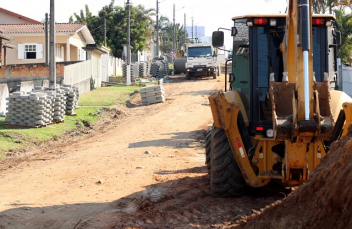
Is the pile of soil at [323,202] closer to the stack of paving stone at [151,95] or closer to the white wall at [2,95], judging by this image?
the white wall at [2,95]

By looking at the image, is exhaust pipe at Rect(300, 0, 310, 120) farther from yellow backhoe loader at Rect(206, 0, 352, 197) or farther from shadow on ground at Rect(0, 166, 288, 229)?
shadow on ground at Rect(0, 166, 288, 229)

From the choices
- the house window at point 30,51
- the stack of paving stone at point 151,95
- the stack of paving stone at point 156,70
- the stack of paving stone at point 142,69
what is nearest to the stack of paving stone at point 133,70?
the stack of paving stone at point 142,69

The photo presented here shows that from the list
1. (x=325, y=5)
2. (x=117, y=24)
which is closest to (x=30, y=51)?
(x=117, y=24)

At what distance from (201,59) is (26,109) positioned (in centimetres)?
2338

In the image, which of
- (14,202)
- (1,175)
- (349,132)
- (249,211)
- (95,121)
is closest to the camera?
(349,132)

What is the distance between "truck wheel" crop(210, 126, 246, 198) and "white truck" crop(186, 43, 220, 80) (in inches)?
1235

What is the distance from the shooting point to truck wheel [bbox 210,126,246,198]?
8141 millimetres

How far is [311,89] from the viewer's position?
6.52 meters

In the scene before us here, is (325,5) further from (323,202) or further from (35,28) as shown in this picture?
(323,202)

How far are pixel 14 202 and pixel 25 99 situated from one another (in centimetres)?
874

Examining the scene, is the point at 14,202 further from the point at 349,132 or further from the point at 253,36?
the point at 349,132

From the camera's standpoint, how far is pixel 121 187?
10.1 m

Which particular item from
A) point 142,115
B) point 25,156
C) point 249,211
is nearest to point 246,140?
point 249,211

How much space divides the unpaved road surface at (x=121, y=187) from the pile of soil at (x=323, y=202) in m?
1.15
